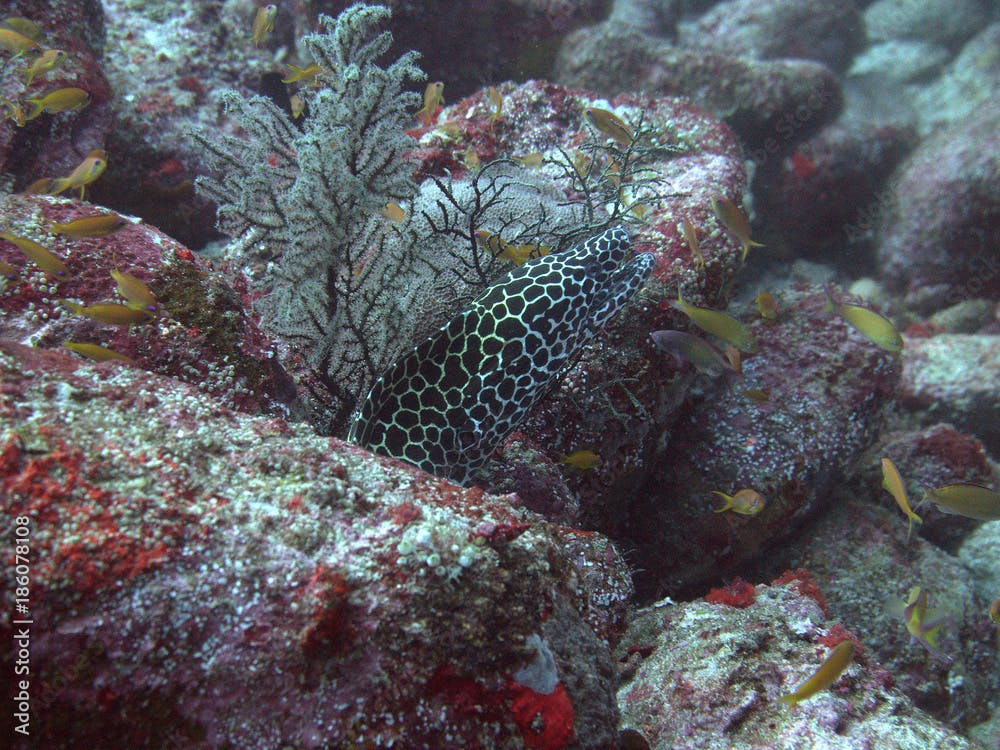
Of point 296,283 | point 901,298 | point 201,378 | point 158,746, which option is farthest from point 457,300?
point 901,298

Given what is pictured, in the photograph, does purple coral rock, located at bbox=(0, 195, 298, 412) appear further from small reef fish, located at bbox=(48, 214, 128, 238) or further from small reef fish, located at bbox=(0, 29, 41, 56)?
small reef fish, located at bbox=(0, 29, 41, 56)

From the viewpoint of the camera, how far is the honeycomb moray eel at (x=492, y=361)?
3475mm

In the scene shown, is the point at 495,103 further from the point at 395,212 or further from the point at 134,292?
the point at 134,292

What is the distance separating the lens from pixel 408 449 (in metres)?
3.60

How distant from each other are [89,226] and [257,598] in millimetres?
2522

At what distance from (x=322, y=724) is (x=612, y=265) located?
2.95 meters

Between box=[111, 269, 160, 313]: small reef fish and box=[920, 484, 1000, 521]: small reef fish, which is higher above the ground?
box=[920, 484, 1000, 521]: small reef fish

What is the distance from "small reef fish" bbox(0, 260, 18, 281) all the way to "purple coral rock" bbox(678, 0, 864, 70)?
14.9 m

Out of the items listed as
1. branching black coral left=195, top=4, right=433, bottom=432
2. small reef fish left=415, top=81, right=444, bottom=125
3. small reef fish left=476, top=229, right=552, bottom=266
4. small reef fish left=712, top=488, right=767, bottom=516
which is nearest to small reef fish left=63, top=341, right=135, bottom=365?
branching black coral left=195, top=4, right=433, bottom=432

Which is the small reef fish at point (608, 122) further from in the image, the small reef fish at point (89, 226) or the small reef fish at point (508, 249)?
the small reef fish at point (89, 226)

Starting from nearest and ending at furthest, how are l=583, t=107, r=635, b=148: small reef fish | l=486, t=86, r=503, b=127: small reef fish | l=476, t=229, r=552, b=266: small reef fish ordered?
l=476, t=229, r=552, b=266: small reef fish < l=583, t=107, r=635, b=148: small reef fish < l=486, t=86, r=503, b=127: small reef fish

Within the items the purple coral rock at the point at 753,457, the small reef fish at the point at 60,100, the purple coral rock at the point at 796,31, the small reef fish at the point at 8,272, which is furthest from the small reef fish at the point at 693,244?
the purple coral rock at the point at 796,31

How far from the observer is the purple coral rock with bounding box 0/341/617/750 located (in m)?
1.56

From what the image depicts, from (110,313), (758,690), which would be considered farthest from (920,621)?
(110,313)
